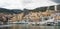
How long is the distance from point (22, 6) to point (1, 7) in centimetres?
30

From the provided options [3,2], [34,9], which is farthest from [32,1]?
[3,2]

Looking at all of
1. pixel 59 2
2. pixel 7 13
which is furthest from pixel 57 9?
pixel 7 13

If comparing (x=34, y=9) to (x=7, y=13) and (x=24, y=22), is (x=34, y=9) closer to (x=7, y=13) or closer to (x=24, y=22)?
(x=24, y=22)

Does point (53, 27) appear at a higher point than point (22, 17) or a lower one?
lower

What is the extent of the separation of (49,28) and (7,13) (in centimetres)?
64

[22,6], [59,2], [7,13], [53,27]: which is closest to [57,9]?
[59,2]

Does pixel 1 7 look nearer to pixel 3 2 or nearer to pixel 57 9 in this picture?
pixel 3 2

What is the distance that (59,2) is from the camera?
2199mm

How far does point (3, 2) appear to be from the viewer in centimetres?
220

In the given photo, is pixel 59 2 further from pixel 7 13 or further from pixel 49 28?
pixel 7 13

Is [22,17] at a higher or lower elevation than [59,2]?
lower

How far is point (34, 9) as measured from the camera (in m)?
2.19

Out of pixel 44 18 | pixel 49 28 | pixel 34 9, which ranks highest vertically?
pixel 34 9

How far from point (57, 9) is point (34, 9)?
0.33 meters
